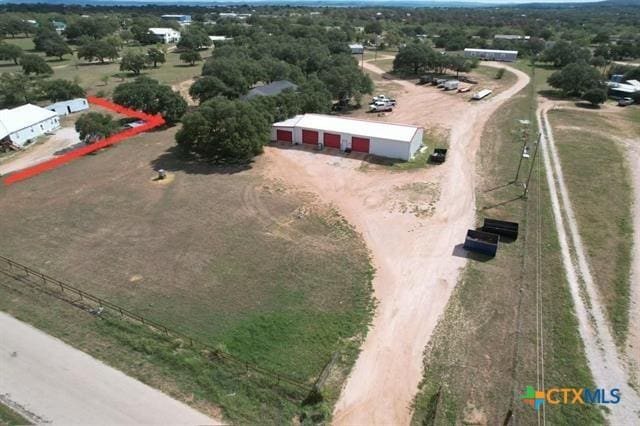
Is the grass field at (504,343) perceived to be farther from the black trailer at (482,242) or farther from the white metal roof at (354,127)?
the white metal roof at (354,127)

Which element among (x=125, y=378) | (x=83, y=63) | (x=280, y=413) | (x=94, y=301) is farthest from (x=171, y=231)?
(x=83, y=63)

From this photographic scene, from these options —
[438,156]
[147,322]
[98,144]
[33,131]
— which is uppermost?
[33,131]

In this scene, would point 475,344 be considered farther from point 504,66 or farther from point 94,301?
point 504,66

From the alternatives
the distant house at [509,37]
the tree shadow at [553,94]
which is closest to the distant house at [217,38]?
the distant house at [509,37]

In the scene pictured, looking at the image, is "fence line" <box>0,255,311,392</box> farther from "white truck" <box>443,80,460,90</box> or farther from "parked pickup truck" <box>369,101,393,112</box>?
"white truck" <box>443,80,460,90</box>

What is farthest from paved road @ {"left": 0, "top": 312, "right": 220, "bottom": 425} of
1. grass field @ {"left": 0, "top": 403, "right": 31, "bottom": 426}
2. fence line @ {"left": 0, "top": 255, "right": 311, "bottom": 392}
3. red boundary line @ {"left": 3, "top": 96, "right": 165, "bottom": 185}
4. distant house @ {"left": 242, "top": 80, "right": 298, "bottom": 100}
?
distant house @ {"left": 242, "top": 80, "right": 298, "bottom": 100}

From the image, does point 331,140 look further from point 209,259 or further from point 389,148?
point 209,259

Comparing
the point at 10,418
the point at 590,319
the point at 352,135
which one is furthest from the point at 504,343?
the point at 352,135
